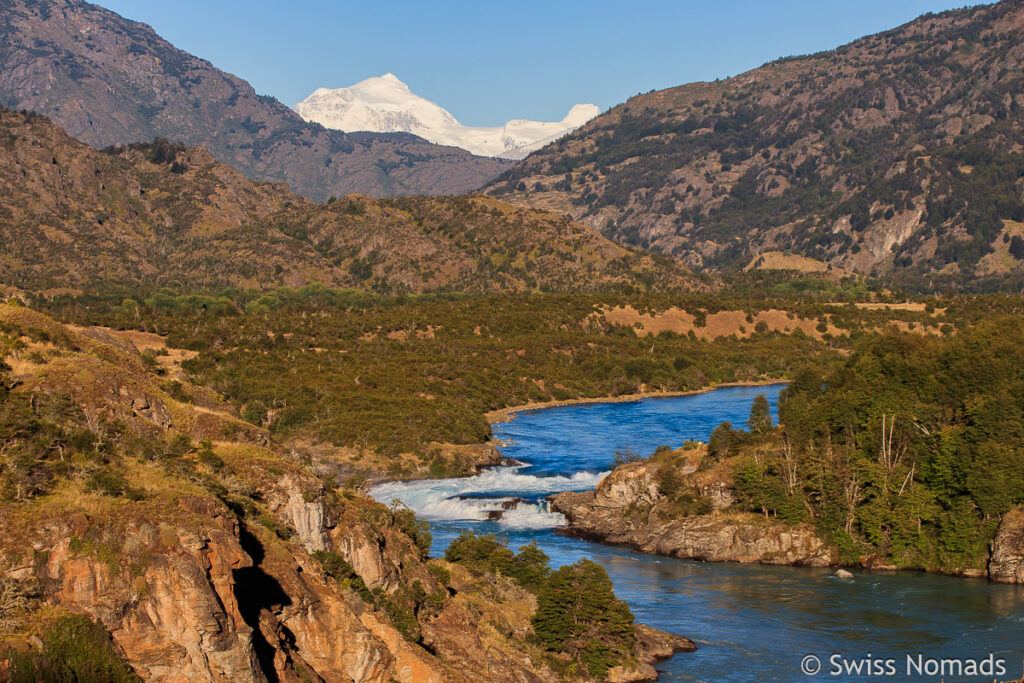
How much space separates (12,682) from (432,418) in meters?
106

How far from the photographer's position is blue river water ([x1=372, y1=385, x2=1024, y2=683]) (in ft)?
170

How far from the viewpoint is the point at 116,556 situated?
26031mm

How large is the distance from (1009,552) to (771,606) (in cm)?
1907

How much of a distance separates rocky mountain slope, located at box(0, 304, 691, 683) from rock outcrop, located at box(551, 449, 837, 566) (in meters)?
32.7

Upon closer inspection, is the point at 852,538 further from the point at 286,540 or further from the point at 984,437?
the point at 286,540

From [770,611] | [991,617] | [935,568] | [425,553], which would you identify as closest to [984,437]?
[935,568]

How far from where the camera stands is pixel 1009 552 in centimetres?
6831

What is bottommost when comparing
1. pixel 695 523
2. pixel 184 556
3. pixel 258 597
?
pixel 695 523

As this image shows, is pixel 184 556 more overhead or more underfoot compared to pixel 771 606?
more overhead

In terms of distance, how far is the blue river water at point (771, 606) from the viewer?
5175 centimetres

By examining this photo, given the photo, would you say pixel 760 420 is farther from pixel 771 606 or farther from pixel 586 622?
pixel 586 622

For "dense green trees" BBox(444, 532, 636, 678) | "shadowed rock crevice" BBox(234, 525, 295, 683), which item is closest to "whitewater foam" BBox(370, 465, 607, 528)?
"dense green trees" BBox(444, 532, 636, 678)

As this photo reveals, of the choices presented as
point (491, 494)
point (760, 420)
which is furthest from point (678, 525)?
point (491, 494)

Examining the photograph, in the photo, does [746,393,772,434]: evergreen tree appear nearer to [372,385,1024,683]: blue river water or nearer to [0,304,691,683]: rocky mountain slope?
[372,385,1024,683]: blue river water
